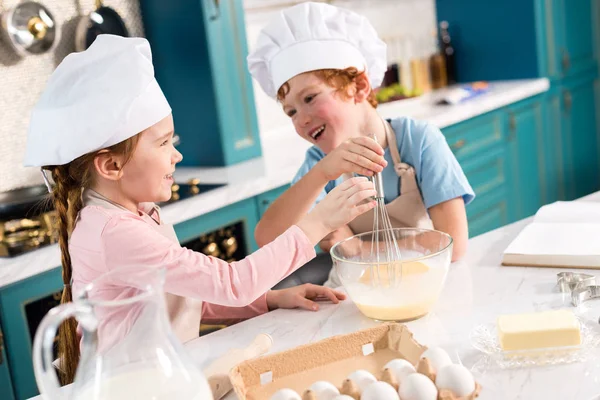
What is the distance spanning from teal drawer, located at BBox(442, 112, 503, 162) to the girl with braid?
7.05 ft

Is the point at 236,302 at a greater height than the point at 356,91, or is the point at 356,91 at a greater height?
the point at 356,91

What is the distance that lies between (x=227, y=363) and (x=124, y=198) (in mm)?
433

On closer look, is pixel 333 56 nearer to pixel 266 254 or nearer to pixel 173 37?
pixel 266 254

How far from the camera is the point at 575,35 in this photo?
4344 mm

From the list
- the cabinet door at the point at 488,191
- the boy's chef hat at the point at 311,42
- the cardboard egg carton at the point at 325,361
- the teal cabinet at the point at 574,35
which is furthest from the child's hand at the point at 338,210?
the teal cabinet at the point at 574,35

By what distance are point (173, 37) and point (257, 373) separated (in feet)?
6.96

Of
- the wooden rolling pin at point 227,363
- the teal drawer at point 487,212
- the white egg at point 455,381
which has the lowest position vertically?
the teal drawer at point 487,212

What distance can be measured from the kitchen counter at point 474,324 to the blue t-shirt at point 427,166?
0.93 feet

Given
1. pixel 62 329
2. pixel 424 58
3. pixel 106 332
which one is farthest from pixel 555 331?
pixel 424 58

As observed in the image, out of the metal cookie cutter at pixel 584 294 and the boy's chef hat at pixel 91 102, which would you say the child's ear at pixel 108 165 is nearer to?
the boy's chef hat at pixel 91 102

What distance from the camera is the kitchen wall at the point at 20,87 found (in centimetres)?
266

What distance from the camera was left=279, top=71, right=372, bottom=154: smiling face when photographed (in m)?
1.78

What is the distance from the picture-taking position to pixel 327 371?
1.05 meters

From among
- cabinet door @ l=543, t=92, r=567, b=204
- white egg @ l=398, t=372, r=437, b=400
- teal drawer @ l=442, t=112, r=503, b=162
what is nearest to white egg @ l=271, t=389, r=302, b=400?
white egg @ l=398, t=372, r=437, b=400
